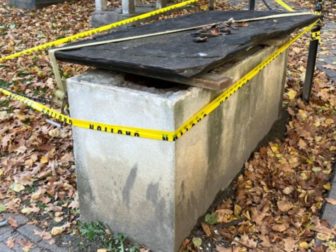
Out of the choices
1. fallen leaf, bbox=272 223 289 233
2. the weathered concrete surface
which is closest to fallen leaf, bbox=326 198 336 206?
fallen leaf, bbox=272 223 289 233

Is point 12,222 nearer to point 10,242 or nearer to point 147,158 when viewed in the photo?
point 10,242

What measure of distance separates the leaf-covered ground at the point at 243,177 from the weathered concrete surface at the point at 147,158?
1.03ft

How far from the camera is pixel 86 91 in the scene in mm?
3023

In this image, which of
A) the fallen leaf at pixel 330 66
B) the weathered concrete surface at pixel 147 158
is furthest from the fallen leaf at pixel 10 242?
the fallen leaf at pixel 330 66

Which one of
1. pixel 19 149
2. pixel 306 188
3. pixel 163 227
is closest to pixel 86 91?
pixel 163 227

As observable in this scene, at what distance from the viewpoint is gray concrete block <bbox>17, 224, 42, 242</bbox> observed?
3.44 meters

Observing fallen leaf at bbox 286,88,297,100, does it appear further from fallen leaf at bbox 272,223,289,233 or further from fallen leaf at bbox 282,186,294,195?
fallen leaf at bbox 272,223,289,233

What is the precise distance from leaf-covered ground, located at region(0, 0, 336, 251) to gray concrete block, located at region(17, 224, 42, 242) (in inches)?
2.7

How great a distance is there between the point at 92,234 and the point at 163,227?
60 centimetres

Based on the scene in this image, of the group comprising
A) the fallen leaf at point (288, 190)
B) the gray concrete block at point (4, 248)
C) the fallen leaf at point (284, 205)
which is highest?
the gray concrete block at point (4, 248)

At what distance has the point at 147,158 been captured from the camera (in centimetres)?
297

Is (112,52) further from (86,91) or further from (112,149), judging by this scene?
(112,149)

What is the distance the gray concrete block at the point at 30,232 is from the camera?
3439 mm

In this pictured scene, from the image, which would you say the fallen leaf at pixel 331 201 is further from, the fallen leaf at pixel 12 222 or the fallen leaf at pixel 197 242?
the fallen leaf at pixel 12 222
